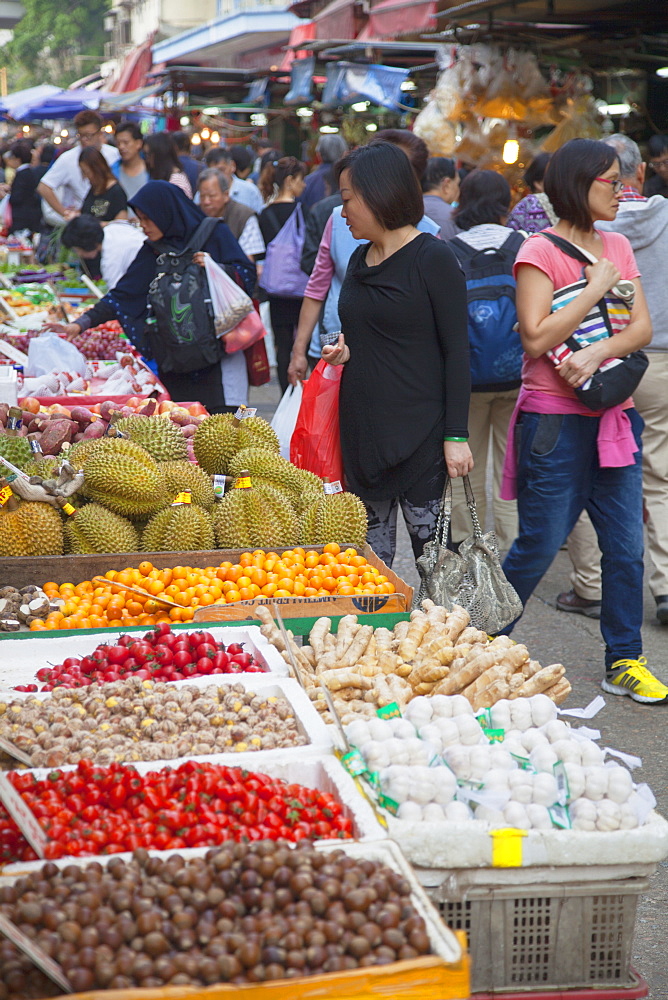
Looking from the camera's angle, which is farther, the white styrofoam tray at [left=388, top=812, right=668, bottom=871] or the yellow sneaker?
the yellow sneaker

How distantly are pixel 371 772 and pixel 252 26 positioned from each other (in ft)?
81.0

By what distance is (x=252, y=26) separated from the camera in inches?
950

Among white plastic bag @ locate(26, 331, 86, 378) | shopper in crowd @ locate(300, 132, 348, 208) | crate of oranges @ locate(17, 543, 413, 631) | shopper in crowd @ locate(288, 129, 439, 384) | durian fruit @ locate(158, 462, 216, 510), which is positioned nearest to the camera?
crate of oranges @ locate(17, 543, 413, 631)

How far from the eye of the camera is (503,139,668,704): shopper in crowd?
3.94m

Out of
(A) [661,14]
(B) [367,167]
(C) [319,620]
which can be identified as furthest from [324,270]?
(A) [661,14]

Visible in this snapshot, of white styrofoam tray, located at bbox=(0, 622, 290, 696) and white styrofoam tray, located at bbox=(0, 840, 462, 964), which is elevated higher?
white styrofoam tray, located at bbox=(0, 840, 462, 964)

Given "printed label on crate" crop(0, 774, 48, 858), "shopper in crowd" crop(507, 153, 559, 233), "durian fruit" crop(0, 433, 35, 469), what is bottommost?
"durian fruit" crop(0, 433, 35, 469)

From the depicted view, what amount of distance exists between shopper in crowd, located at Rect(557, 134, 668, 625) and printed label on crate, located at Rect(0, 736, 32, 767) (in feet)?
12.1

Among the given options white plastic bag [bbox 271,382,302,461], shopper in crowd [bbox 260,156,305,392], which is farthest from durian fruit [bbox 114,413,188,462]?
shopper in crowd [bbox 260,156,305,392]

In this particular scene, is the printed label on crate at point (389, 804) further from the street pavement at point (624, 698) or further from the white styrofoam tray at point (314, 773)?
the street pavement at point (624, 698)

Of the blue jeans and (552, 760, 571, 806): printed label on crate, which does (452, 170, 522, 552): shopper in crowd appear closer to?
the blue jeans

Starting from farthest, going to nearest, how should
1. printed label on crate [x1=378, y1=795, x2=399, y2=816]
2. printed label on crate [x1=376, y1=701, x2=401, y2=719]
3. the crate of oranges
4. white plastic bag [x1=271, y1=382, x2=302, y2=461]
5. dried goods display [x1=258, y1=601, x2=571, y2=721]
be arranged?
white plastic bag [x1=271, y1=382, x2=302, y2=461], the crate of oranges, dried goods display [x1=258, y1=601, x2=571, y2=721], printed label on crate [x1=376, y1=701, x2=401, y2=719], printed label on crate [x1=378, y1=795, x2=399, y2=816]

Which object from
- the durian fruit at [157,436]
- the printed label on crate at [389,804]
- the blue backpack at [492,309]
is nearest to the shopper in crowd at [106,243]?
the blue backpack at [492,309]

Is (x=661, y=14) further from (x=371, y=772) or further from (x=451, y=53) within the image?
(x=371, y=772)
